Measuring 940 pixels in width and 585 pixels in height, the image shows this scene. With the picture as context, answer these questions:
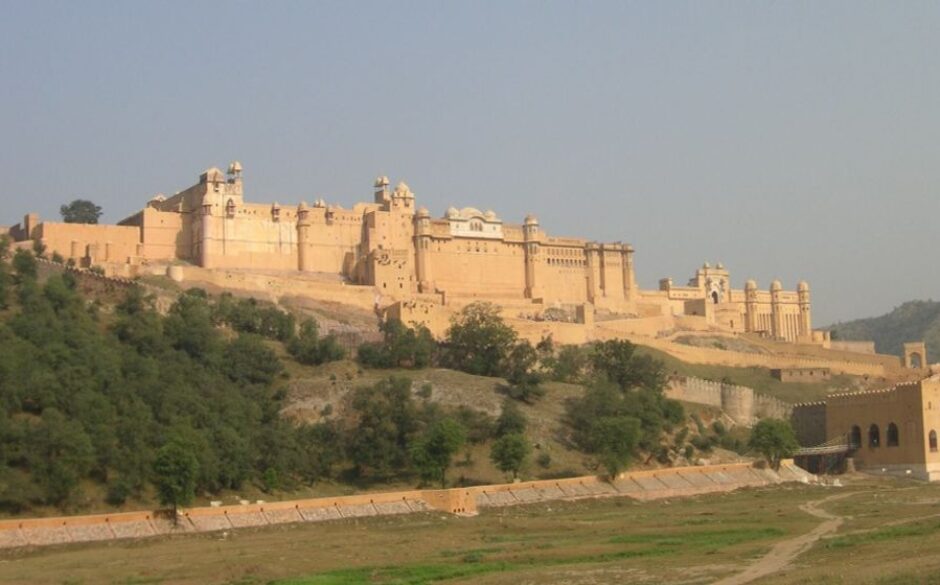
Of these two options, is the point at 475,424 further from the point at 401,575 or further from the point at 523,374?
the point at 401,575

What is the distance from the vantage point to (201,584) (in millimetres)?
31766

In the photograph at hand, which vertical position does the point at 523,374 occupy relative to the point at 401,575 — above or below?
above

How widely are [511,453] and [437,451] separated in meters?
3.01

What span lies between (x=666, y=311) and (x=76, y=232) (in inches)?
1750

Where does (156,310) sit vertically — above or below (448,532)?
above

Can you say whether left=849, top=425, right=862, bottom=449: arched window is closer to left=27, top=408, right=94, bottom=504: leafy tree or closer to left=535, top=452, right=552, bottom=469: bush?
left=535, top=452, right=552, bottom=469: bush

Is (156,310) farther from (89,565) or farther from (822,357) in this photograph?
(822,357)

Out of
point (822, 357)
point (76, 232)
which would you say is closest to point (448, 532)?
point (76, 232)

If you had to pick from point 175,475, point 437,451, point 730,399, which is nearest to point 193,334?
point 437,451

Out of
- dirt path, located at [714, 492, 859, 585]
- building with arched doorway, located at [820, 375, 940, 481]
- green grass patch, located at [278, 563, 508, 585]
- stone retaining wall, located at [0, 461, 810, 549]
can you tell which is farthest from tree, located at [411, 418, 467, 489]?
building with arched doorway, located at [820, 375, 940, 481]

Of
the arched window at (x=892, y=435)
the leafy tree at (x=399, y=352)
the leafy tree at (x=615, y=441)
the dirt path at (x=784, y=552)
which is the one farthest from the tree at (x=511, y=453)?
the arched window at (x=892, y=435)

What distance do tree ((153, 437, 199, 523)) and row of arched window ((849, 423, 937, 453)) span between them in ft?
110

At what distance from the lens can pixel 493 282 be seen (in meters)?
95.7

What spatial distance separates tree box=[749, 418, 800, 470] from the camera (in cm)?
6228
